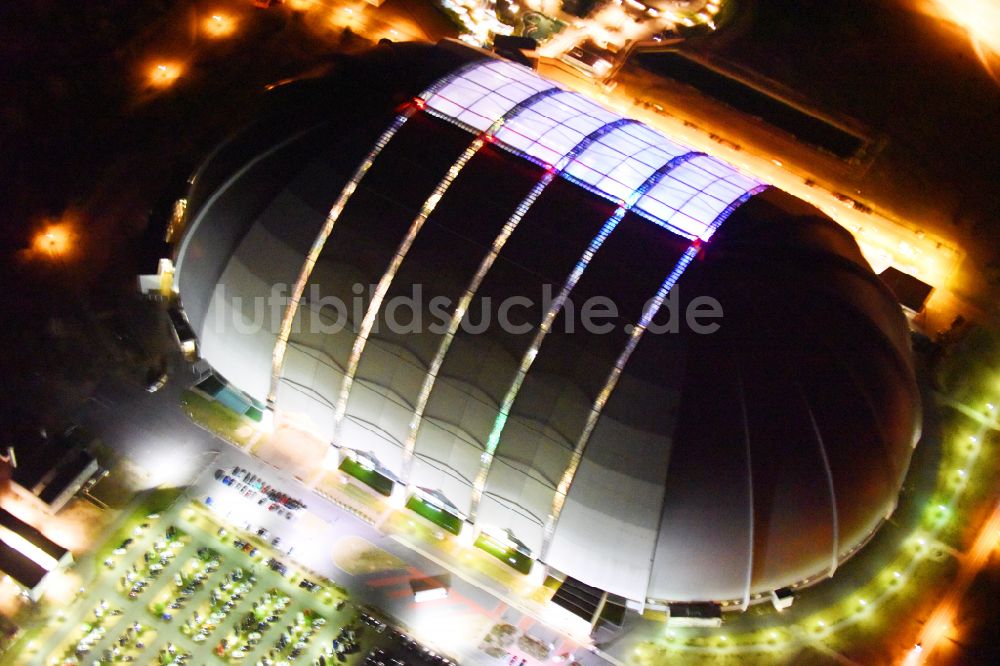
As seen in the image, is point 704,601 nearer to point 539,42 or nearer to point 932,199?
point 932,199

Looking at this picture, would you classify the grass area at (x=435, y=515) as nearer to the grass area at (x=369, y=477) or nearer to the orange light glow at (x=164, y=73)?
the grass area at (x=369, y=477)

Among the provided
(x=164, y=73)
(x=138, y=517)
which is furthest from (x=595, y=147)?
(x=164, y=73)

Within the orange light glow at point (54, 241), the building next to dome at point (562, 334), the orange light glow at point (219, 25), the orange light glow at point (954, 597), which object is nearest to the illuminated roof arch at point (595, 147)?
the building next to dome at point (562, 334)

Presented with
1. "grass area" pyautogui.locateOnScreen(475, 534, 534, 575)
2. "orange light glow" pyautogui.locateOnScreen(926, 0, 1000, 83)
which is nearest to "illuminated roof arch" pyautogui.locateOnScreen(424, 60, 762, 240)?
"grass area" pyautogui.locateOnScreen(475, 534, 534, 575)

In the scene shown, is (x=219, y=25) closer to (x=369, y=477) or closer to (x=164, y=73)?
(x=164, y=73)

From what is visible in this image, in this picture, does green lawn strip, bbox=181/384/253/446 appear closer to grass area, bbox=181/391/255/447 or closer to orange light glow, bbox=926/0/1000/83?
grass area, bbox=181/391/255/447
